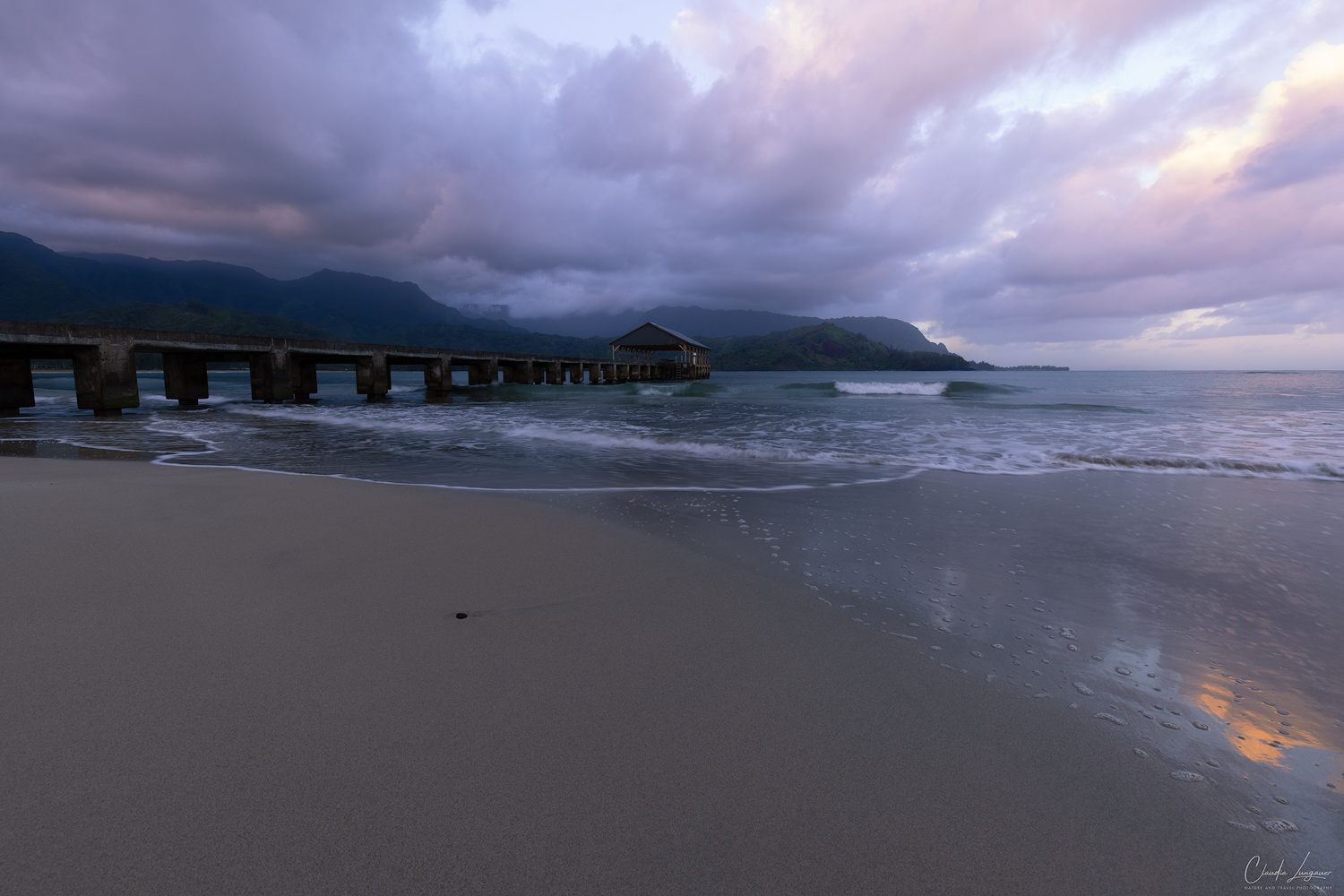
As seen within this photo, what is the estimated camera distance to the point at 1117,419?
686 inches

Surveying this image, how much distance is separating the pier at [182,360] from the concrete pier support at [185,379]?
33 millimetres

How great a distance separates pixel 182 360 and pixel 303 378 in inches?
215

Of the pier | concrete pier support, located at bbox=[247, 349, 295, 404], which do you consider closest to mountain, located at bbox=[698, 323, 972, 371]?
the pier

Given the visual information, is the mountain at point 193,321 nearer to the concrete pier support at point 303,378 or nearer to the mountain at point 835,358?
the mountain at point 835,358

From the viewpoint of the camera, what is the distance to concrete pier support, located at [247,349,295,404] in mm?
23859

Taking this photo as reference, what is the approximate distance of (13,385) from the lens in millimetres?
17391

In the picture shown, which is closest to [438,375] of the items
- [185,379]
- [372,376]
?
[372,376]

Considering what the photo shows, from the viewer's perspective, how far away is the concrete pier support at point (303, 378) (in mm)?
25891

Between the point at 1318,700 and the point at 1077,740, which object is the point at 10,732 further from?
the point at 1318,700

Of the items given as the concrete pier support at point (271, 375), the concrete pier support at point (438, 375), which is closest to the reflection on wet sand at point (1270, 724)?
the concrete pier support at point (271, 375)

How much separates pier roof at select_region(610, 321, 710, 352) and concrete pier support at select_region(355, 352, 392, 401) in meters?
26.4

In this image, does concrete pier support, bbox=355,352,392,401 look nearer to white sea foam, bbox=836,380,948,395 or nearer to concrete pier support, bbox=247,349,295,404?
concrete pier support, bbox=247,349,295,404

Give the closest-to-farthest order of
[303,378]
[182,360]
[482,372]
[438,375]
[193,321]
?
[182,360] → [303,378] → [438,375] → [482,372] → [193,321]

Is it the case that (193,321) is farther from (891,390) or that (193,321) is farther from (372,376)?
(891,390)
